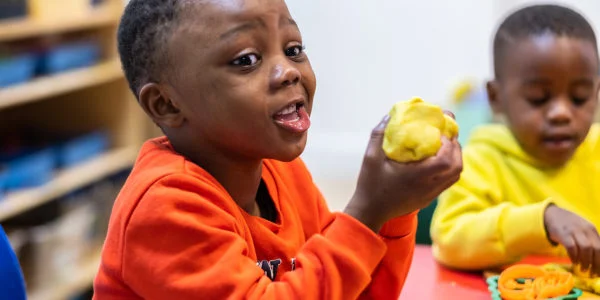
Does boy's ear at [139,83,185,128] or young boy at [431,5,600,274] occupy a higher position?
boy's ear at [139,83,185,128]

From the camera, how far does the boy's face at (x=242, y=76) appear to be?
0.78 metres

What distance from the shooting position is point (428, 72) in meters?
3.03

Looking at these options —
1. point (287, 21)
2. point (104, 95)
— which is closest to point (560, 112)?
point (287, 21)

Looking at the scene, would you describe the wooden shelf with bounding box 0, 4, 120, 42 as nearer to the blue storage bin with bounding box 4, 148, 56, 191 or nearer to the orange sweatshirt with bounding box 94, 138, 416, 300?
the blue storage bin with bounding box 4, 148, 56, 191

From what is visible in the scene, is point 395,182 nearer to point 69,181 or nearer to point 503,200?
point 503,200

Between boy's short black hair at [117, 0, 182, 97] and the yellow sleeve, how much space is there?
51cm

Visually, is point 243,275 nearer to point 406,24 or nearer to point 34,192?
point 34,192

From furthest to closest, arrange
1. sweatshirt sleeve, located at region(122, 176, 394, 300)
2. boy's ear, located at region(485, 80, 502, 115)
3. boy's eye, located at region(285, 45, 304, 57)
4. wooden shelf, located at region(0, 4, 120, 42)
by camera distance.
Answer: wooden shelf, located at region(0, 4, 120, 42), boy's ear, located at region(485, 80, 502, 115), boy's eye, located at region(285, 45, 304, 57), sweatshirt sleeve, located at region(122, 176, 394, 300)

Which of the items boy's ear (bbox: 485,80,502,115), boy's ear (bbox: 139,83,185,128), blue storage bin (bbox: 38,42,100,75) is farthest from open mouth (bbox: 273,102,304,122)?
blue storage bin (bbox: 38,42,100,75)

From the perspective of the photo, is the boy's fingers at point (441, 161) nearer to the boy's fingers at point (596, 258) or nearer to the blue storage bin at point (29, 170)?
the boy's fingers at point (596, 258)

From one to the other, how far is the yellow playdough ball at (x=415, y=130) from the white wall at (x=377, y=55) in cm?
213

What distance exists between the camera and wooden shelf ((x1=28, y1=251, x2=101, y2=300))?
2.22 m

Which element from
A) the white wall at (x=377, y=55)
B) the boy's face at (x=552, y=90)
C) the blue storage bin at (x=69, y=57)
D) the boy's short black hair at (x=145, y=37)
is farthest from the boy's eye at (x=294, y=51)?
the white wall at (x=377, y=55)

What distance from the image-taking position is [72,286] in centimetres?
234
